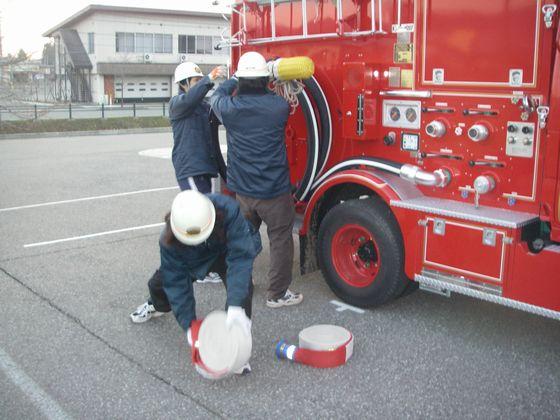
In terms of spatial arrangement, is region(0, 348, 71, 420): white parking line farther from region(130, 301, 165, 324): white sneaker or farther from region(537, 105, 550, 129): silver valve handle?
region(537, 105, 550, 129): silver valve handle

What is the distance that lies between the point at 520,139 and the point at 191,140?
2.84m

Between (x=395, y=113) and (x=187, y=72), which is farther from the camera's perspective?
(x=187, y=72)

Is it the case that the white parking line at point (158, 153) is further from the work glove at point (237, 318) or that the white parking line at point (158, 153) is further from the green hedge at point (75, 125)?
the work glove at point (237, 318)

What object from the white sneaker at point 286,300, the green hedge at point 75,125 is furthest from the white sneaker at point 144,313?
the green hedge at point 75,125

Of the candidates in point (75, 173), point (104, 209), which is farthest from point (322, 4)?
point (75, 173)

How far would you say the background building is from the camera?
46250 mm

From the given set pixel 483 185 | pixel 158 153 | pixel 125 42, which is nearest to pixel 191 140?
pixel 483 185

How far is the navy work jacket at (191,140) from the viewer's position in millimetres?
5980

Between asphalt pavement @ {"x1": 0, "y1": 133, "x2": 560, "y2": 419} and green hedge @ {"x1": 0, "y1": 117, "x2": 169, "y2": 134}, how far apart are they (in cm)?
1638

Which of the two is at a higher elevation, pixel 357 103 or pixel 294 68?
pixel 294 68

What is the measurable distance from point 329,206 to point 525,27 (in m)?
2.29

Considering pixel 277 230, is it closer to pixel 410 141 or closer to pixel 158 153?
pixel 410 141

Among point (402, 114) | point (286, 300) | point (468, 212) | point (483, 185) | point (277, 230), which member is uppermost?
point (402, 114)

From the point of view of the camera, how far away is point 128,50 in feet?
154
